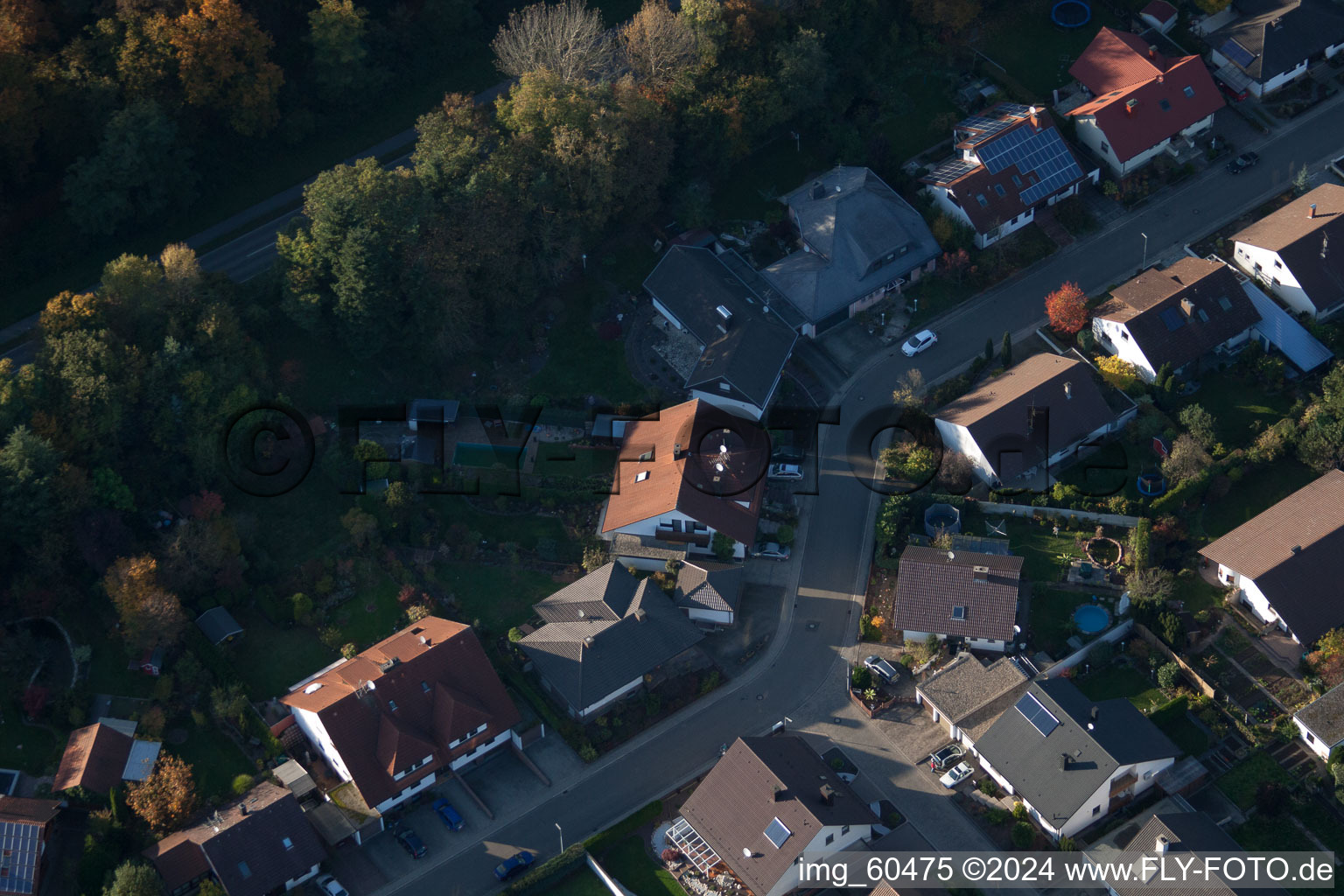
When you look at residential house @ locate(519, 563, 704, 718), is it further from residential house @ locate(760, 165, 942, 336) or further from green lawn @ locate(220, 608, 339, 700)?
residential house @ locate(760, 165, 942, 336)

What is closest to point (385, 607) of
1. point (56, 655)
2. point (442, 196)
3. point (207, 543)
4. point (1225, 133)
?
point (207, 543)

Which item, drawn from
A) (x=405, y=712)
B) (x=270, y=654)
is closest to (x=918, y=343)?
(x=405, y=712)

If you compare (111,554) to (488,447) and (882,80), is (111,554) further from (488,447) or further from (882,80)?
(882,80)

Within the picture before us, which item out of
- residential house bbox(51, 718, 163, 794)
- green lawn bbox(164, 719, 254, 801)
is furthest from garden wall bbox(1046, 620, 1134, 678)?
residential house bbox(51, 718, 163, 794)

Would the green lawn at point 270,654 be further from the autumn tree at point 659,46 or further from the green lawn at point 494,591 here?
the autumn tree at point 659,46

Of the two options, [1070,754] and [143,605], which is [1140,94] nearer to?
[1070,754]
